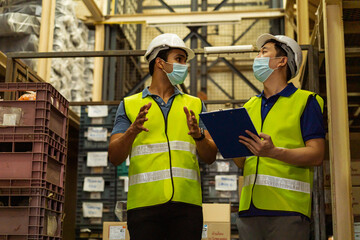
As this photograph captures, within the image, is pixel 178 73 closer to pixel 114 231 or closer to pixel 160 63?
pixel 160 63

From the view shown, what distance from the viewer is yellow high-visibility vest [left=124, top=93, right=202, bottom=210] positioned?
311 centimetres

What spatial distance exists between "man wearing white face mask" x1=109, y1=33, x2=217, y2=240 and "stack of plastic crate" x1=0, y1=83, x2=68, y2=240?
91 cm

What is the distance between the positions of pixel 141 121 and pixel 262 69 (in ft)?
2.76

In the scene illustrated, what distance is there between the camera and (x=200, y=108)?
11.3 feet

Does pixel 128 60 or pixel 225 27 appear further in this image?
pixel 225 27

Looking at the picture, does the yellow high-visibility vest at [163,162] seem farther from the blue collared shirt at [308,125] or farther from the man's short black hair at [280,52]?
the man's short black hair at [280,52]


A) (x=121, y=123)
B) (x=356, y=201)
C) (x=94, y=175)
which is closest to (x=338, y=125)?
(x=356, y=201)

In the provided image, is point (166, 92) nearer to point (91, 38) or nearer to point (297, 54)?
point (297, 54)

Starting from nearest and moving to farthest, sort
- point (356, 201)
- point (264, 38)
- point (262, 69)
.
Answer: point (262, 69), point (264, 38), point (356, 201)

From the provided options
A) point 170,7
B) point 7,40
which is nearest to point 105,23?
point 170,7

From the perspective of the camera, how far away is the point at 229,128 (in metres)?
3.03

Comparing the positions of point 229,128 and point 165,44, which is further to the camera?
point 165,44

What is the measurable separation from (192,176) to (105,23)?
821 centimetres

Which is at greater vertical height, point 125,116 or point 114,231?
point 125,116
